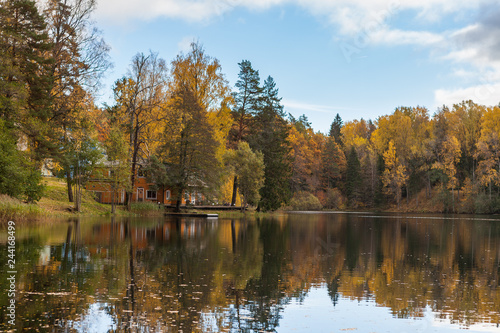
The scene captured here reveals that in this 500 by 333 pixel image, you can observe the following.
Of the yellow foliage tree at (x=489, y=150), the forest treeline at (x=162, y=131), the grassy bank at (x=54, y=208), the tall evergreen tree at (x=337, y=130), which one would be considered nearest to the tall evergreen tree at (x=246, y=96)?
the forest treeline at (x=162, y=131)

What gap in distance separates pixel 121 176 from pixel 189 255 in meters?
29.2

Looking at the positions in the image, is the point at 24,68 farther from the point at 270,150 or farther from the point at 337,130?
the point at 337,130

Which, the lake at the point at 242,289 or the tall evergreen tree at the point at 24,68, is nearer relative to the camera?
the lake at the point at 242,289

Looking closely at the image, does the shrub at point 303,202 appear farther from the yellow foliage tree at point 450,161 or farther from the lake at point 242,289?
the lake at point 242,289

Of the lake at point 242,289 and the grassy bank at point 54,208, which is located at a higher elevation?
the grassy bank at point 54,208

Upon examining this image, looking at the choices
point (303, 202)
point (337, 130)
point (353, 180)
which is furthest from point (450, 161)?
point (337, 130)

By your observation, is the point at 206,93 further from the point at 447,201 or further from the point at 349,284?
the point at 447,201

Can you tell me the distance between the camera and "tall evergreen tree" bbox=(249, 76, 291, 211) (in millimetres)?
66000

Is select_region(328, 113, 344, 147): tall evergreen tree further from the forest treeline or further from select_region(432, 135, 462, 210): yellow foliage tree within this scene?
select_region(432, 135, 462, 210): yellow foliage tree

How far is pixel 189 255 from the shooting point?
1828cm

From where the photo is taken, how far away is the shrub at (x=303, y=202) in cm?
9275

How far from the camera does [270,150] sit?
67688 mm

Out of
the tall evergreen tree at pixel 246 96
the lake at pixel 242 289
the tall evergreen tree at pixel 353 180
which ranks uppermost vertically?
the tall evergreen tree at pixel 246 96

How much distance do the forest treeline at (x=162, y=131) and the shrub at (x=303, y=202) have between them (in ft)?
0.72
